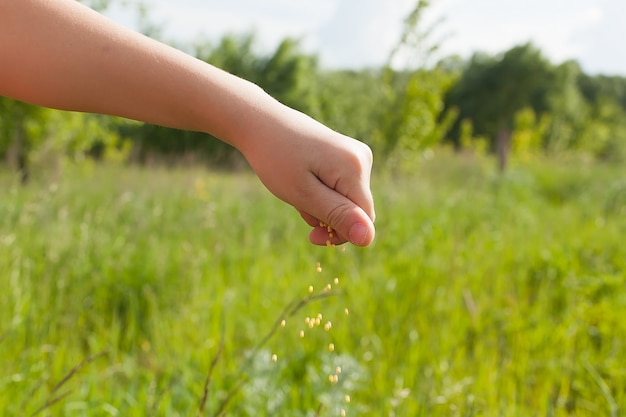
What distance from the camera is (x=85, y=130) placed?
805 centimetres

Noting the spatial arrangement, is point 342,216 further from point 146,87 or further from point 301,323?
point 301,323

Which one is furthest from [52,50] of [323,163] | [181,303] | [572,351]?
[572,351]

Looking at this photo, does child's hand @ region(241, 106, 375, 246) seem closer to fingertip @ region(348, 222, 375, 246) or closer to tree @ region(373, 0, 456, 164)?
fingertip @ region(348, 222, 375, 246)

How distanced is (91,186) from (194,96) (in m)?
7.20

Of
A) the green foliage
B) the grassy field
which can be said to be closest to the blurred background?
the grassy field

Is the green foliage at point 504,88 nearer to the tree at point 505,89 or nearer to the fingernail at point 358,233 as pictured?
the tree at point 505,89

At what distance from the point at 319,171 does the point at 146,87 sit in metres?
0.32

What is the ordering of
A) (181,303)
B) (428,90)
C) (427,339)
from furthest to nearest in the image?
(428,90) → (181,303) → (427,339)

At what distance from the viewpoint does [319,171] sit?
91 cm

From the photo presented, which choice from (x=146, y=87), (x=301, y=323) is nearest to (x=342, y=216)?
(x=146, y=87)

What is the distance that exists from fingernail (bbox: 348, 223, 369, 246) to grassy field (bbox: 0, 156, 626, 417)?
421mm

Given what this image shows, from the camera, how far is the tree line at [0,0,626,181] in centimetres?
823

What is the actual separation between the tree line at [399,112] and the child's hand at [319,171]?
292 centimetres

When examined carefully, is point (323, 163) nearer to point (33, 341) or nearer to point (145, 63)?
point (145, 63)
